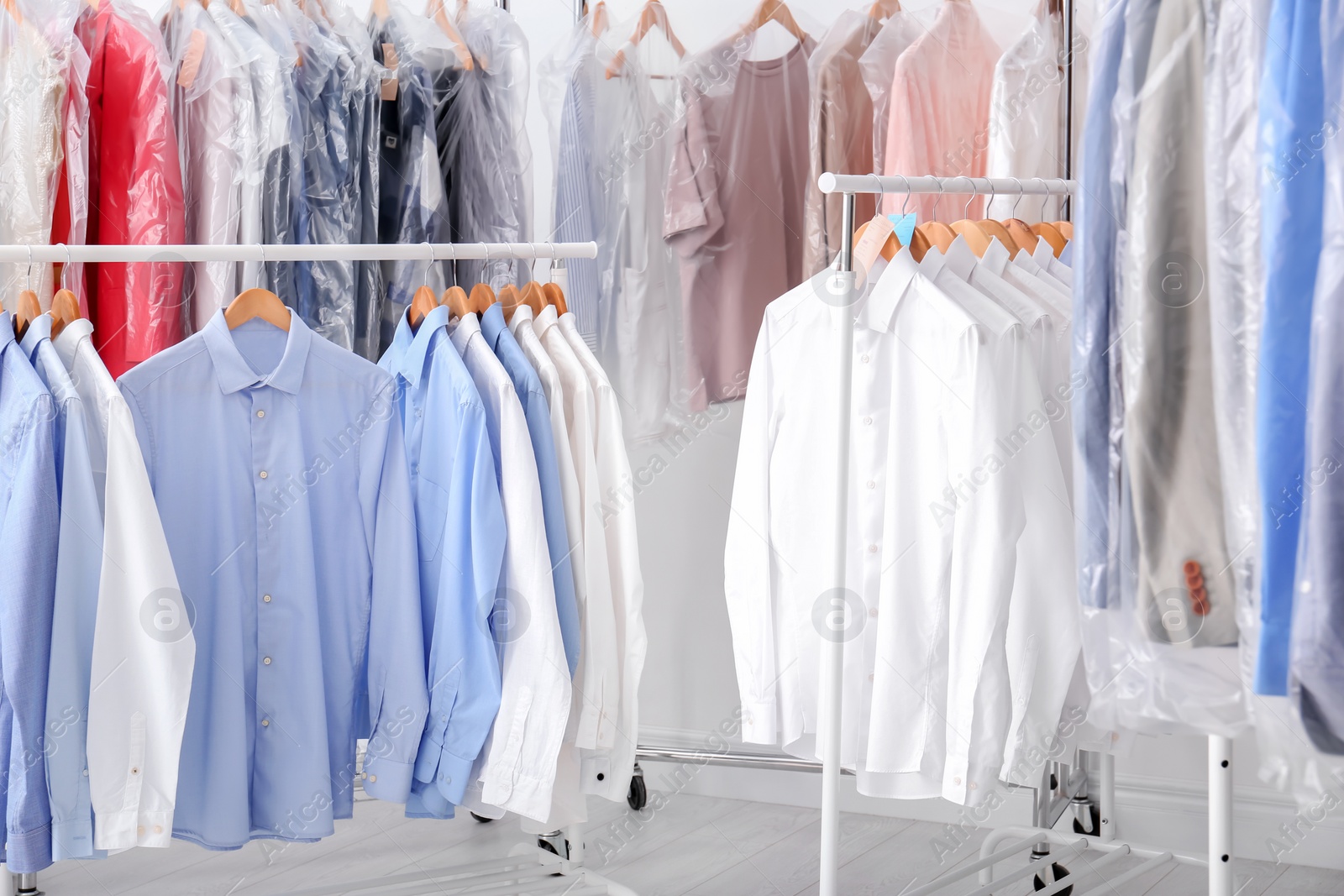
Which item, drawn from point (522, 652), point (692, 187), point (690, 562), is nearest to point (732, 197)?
point (692, 187)

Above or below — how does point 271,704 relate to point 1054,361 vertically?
below

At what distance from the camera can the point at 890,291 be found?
1.90 metres

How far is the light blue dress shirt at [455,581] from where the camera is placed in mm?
1821

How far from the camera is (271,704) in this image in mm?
1760

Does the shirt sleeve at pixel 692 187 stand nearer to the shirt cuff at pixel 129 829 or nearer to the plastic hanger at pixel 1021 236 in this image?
the plastic hanger at pixel 1021 236

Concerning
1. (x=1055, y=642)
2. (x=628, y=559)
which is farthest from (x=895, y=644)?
(x=628, y=559)

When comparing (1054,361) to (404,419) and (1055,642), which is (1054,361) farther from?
(404,419)

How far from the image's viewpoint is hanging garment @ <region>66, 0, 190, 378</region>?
2359mm

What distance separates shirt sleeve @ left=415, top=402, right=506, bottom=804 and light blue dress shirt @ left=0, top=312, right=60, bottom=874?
1.80 feet

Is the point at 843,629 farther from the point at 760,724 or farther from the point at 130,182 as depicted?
the point at 130,182

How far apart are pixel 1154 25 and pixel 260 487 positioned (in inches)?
53.7

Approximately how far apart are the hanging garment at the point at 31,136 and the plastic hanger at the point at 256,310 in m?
0.70

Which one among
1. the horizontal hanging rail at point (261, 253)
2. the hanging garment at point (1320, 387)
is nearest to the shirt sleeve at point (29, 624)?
the horizontal hanging rail at point (261, 253)

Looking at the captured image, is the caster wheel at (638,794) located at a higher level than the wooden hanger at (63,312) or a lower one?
lower
